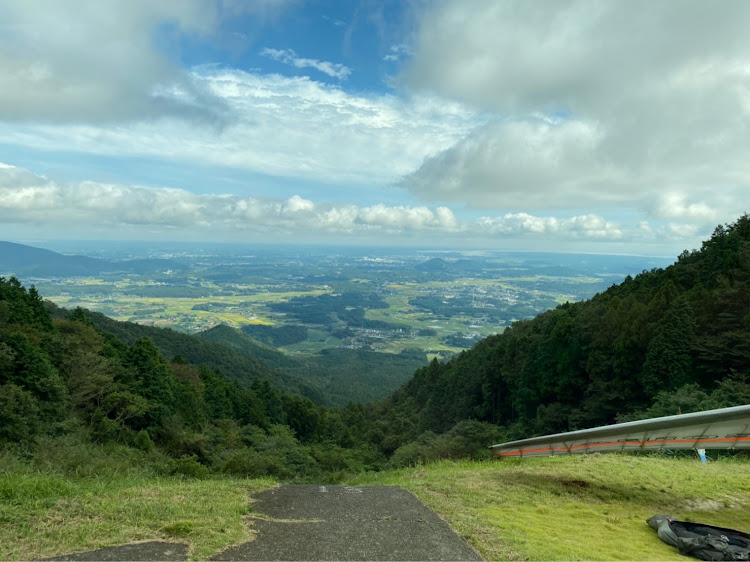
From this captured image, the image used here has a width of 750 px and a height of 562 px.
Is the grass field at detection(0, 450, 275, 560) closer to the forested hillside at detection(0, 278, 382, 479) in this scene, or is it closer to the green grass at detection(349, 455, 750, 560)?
the green grass at detection(349, 455, 750, 560)

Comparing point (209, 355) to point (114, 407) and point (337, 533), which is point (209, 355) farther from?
point (337, 533)

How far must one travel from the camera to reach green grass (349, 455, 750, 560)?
17.4 feet

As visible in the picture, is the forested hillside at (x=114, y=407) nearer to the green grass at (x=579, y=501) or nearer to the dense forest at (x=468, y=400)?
the dense forest at (x=468, y=400)

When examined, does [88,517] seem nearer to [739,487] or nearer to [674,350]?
[739,487]

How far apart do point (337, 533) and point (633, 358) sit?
28.4m

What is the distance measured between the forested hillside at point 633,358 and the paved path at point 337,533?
13897 millimetres

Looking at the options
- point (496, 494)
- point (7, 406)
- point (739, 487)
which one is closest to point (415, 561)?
point (496, 494)

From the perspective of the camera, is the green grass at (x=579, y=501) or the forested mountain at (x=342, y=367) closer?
the green grass at (x=579, y=501)

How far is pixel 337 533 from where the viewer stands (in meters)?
5.32

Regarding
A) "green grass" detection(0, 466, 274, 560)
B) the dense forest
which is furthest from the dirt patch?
the dense forest

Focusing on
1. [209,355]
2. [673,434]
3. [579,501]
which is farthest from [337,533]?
[209,355]

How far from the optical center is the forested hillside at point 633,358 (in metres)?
22.7

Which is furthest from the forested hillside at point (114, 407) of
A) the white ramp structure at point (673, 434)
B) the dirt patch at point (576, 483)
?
the white ramp structure at point (673, 434)

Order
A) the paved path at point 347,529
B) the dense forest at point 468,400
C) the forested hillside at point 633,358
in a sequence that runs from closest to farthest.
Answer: the paved path at point 347,529, the dense forest at point 468,400, the forested hillside at point 633,358
